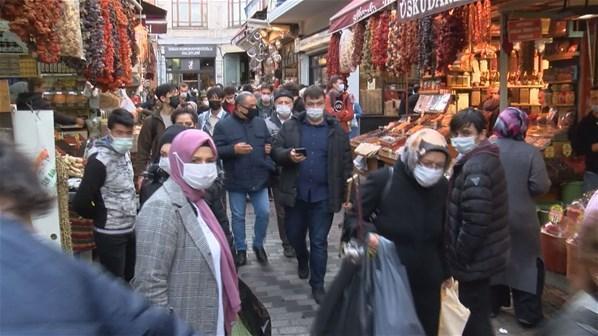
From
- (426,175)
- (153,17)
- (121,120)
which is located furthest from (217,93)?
(153,17)

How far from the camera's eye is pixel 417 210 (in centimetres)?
391

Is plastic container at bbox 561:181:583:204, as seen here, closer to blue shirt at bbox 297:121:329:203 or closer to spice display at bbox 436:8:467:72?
spice display at bbox 436:8:467:72

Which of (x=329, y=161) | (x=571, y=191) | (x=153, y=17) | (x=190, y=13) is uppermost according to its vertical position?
(x=190, y=13)

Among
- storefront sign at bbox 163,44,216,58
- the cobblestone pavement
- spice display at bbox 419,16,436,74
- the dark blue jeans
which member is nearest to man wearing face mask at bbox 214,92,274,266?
the cobblestone pavement

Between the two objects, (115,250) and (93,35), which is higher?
(93,35)

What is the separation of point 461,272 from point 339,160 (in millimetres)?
1995

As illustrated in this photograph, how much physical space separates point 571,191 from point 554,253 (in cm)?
147

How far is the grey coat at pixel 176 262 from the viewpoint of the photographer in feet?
10.0

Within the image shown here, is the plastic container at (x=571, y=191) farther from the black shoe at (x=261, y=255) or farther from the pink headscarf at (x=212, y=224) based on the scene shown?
the pink headscarf at (x=212, y=224)

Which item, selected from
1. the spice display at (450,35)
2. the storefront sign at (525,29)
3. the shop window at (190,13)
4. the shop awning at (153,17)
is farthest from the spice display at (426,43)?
the shop window at (190,13)

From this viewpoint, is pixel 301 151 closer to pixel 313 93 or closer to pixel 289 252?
pixel 313 93

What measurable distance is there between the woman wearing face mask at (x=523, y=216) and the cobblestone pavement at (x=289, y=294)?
0.89 feet

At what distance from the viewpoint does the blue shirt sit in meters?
5.98

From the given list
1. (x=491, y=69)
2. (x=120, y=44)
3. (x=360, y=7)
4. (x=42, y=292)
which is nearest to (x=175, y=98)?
(x=120, y=44)
